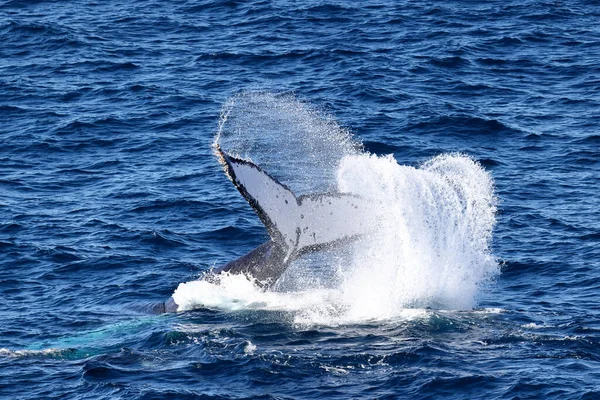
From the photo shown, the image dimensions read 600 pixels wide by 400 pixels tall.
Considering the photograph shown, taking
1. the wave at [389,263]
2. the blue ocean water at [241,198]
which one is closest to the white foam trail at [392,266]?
the wave at [389,263]

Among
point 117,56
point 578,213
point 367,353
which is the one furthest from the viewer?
point 117,56

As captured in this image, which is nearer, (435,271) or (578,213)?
(435,271)

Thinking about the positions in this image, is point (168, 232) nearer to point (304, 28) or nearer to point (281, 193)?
point (281, 193)

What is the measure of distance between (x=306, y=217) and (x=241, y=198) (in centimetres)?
1189

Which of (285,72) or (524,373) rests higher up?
(285,72)

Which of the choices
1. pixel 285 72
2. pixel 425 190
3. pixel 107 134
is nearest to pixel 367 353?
pixel 425 190

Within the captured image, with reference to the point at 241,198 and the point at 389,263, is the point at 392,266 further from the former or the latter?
the point at 241,198

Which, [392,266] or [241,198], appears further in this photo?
[241,198]

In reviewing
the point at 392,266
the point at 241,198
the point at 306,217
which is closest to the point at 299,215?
the point at 306,217

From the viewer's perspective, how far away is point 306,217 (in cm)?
1970

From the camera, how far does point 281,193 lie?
19297mm

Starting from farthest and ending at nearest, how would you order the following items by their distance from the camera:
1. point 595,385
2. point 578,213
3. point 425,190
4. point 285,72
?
point 285,72, point 578,213, point 425,190, point 595,385

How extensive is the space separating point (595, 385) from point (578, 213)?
34.2 ft

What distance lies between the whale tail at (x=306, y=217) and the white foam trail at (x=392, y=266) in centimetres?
117
